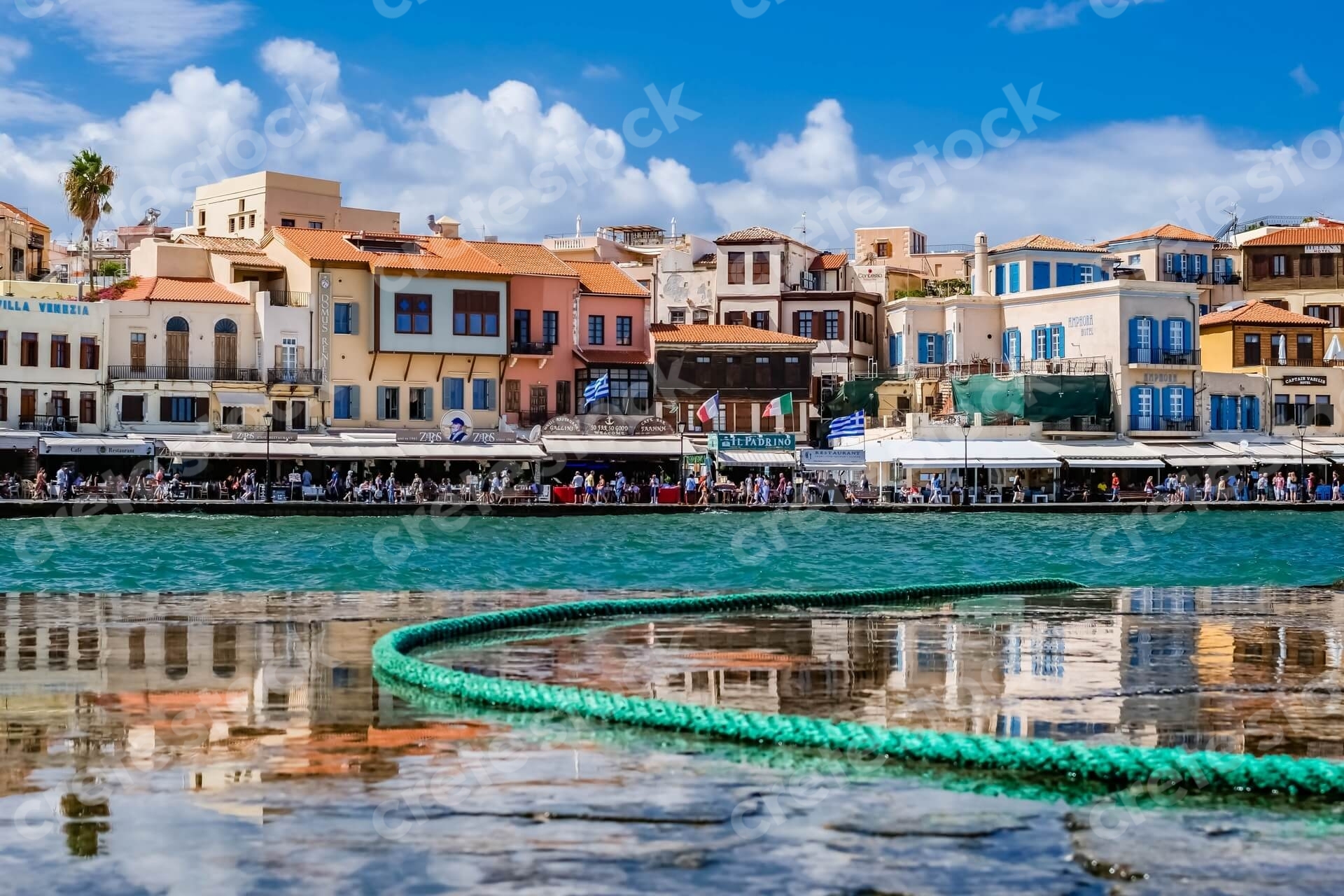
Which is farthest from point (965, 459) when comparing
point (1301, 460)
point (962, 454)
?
point (1301, 460)

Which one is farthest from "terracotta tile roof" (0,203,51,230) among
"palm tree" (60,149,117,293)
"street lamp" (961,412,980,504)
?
"street lamp" (961,412,980,504)

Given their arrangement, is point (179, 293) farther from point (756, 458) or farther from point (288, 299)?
point (756, 458)

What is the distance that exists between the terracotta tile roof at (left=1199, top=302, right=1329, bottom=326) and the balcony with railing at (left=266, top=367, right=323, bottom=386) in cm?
3613

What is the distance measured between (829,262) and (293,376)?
2552 centimetres

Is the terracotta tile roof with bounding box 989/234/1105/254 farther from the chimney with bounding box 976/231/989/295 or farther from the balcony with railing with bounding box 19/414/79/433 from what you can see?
the balcony with railing with bounding box 19/414/79/433

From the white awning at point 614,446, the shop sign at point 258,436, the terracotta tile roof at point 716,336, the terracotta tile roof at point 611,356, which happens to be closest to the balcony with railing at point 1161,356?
the terracotta tile roof at point 716,336

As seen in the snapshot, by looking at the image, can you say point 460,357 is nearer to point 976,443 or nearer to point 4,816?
point 976,443

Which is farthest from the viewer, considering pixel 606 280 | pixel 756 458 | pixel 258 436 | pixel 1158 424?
pixel 606 280

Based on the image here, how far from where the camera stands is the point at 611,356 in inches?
2344

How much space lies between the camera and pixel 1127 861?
21.1ft

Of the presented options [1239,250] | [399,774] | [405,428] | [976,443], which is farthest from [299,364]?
[399,774]

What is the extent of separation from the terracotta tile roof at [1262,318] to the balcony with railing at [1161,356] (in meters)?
4.84

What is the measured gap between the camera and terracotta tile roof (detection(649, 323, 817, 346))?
60.1 m

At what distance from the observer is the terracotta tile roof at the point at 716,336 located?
60062mm
